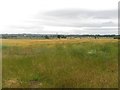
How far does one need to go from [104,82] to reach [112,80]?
55cm

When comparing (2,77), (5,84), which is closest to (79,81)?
(5,84)

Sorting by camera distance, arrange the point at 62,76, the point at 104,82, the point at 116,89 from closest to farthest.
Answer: the point at 116,89 < the point at 104,82 < the point at 62,76

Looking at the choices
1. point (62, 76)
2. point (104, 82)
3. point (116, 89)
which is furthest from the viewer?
point (62, 76)

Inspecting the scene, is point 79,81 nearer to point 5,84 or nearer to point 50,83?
point 50,83

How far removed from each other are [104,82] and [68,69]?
3.28m

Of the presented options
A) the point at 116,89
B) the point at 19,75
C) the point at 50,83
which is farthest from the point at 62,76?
the point at 116,89

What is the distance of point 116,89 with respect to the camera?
29.7 feet

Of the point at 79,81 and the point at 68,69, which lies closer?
the point at 79,81

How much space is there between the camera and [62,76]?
1105 cm

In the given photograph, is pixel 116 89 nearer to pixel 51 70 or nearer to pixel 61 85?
pixel 61 85

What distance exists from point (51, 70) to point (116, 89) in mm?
4136

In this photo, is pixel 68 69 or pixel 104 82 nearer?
pixel 104 82

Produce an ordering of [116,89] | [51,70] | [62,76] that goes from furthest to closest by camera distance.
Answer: [51,70] → [62,76] → [116,89]

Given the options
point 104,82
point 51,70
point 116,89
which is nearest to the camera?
point 116,89
